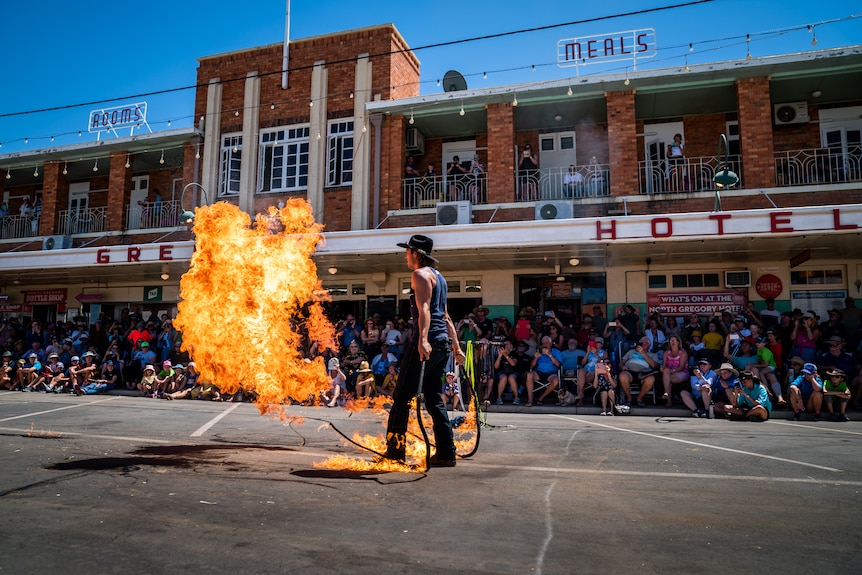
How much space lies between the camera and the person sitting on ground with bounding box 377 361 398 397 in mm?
11852

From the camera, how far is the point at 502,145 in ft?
53.2

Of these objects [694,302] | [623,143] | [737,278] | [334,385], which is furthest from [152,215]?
[737,278]

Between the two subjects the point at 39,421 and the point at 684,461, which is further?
the point at 39,421

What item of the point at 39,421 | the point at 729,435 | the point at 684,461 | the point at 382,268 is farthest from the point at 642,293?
the point at 39,421

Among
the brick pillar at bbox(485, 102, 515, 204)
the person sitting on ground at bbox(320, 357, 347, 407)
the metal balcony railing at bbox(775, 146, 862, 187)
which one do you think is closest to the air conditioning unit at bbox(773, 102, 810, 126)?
the metal balcony railing at bbox(775, 146, 862, 187)

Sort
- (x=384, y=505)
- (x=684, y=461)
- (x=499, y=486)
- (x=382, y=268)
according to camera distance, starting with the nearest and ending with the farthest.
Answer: (x=384, y=505) → (x=499, y=486) → (x=684, y=461) → (x=382, y=268)

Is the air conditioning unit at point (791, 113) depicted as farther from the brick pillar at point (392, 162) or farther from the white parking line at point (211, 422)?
the white parking line at point (211, 422)

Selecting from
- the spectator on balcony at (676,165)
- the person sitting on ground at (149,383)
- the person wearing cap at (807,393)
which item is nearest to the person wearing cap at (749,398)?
the person wearing cap at (807,393)

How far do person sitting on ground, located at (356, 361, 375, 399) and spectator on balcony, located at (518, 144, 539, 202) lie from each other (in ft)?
24.0

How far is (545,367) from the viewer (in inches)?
474

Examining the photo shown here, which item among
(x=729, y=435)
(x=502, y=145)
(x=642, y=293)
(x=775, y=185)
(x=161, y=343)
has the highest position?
(x=502, y=145)

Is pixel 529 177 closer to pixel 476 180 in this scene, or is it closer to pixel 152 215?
pixel 476 180

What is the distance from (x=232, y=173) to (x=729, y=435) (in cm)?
1682

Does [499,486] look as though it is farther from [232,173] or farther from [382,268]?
[232,173]
